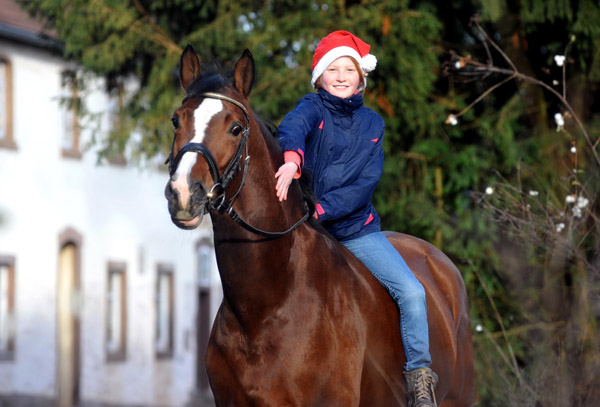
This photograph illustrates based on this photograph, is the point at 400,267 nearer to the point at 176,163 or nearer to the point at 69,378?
the point at 176,163

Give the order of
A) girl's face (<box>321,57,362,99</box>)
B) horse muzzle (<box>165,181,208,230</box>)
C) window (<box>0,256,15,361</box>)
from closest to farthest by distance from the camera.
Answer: horse muzzle (<box>165,181,208,230</box>)
girl's face (<box>321,57,362,99</box>)
window (<box>0,256,15,361</box>)

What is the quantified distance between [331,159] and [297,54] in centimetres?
769

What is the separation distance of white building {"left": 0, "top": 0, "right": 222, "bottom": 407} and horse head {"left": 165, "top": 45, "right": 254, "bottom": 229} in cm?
1785

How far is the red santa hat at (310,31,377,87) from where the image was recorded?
5918 mm

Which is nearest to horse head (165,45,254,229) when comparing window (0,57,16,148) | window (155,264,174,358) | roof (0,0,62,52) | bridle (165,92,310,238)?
bridle (165,92,310,238)

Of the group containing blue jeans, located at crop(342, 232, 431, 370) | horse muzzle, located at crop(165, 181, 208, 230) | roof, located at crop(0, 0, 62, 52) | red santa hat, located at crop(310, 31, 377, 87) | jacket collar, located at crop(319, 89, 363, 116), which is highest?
roof, located at crop(0, 0, 62, 52)

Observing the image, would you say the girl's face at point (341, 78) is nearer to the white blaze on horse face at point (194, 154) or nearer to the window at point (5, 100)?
the white blaze on horse face at point (194, 154)

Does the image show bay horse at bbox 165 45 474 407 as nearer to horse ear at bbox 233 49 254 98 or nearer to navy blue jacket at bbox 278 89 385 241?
horse ear at bbox 233 49 254 98

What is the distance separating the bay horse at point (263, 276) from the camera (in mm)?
4879

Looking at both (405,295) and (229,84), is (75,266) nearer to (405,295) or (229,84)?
(405,295)

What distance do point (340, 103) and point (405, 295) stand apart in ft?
3.61

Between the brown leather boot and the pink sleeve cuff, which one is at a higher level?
the pink sleeve cuff

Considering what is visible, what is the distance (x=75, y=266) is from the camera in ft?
87.3

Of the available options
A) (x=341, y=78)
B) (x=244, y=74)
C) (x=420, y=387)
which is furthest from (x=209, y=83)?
Answer: (x=420, y=387)
